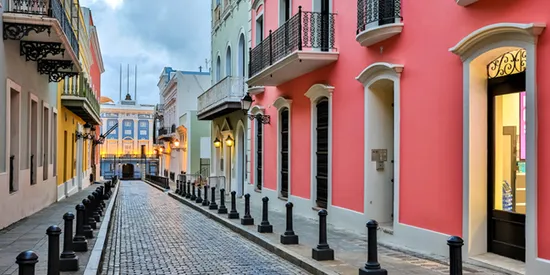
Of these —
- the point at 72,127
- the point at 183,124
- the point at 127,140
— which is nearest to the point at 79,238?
the point at 72,127

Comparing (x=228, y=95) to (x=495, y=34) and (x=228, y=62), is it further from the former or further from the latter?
(x=495, y=34)

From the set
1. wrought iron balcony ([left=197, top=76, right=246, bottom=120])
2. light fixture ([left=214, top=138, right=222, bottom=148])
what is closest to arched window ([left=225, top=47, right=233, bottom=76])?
wrought iron balcony ([left=197, top=76, right=246, bottom=120])

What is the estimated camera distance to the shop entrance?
25.3 feet

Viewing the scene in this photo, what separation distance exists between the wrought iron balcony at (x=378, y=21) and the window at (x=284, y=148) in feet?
21.2

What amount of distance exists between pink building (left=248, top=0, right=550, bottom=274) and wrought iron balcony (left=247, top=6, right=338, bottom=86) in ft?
0.10

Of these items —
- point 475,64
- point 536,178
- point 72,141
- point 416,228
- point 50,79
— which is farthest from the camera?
point 72,141

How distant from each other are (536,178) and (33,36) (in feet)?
36.2

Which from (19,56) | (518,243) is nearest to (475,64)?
(518,243)

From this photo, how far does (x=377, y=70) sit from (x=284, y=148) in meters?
7.01

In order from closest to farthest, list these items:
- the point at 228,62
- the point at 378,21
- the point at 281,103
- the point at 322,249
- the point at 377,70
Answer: the point at 322,249
the point at 378,21
the point at 377,70
the point at 281,103
the point at 228,62

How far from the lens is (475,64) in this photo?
8195mm

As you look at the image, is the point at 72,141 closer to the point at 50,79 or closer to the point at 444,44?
the point at 50,79

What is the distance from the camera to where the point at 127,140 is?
76.3m

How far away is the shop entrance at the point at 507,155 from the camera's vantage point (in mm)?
7711
